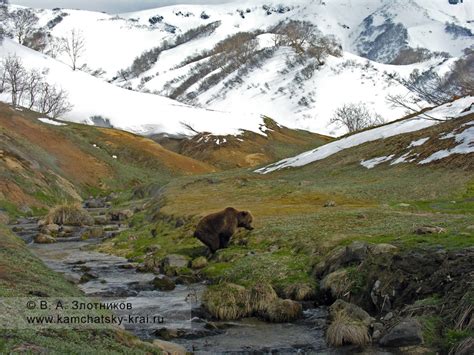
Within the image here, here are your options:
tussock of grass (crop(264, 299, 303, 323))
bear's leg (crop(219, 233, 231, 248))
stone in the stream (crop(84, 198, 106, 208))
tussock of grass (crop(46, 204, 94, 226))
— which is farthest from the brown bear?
stone in the stream (crop(84, 198, 106, 208))

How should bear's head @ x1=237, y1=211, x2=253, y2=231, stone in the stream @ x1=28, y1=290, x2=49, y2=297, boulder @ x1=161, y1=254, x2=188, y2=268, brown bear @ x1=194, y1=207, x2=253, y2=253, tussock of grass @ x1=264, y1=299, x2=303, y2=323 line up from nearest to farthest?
stone in the stream @ x1=28, y1=290, x2=49, y2=297, tussock of grass @ x1=264, y1=299, x2=303, y2=323, boulder @ x1=161, y1=254, x2=188, y2=268, brown bear @ x1=194, y1=207, x2=253, y2=253, bear's head @ x1=237, y1=211, x2=253, y2=231

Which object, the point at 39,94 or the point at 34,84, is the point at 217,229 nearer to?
the point at 34,84

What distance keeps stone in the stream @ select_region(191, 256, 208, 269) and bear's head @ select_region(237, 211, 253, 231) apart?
15.2 ft

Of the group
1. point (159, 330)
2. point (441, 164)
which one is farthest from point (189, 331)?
point (441, 164)

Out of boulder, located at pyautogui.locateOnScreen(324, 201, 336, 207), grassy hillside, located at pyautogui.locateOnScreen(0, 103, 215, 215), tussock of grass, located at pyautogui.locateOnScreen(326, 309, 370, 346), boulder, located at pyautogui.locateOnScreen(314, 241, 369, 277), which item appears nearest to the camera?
tussock of grass, located at pyautogui.locateOnScreen(326, 309, 370, 346)

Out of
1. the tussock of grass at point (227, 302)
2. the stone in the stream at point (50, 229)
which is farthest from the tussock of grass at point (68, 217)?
the tussock of grass at point (227, 302)

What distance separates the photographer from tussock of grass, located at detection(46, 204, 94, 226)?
5934cm

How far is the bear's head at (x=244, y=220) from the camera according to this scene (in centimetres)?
3819

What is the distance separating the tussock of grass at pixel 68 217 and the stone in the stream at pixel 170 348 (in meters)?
42.6

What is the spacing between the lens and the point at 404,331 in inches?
738

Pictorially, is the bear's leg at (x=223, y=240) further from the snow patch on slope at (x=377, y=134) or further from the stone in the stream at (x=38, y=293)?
the snow patch on slope at (x=377, y=134)

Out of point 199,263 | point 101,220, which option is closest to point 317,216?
point 199,263

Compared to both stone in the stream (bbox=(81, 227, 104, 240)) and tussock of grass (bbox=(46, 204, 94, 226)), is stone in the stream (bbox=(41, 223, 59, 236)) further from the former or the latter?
tussock of grass (bbox=(46, 204, 94, 226))

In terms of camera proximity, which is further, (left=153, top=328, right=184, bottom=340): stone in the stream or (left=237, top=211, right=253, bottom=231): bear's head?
(left=237, top=211, right=253, bottom=231): bear's head
